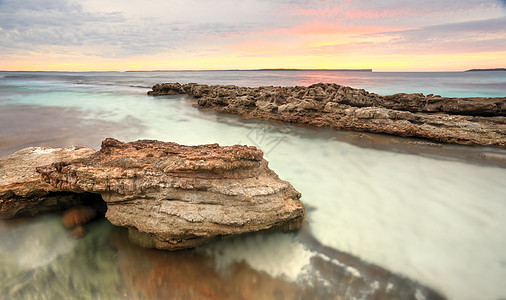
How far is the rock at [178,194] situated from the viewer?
3064mm

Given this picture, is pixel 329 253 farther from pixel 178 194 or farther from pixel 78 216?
pixel 78 216

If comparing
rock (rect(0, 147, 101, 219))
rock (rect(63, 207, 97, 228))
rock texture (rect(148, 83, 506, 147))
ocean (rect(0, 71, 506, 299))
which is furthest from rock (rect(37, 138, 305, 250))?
rock texture (rect(148, 83, 506, 147))

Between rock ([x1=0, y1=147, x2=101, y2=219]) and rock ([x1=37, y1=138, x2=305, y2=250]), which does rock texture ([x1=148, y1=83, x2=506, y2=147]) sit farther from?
rock ([x1=0, y1=147, x2=101, y2=219])

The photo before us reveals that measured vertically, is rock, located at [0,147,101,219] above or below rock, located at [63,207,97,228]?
above

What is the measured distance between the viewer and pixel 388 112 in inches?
348

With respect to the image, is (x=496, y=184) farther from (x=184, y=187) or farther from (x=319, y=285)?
(x=184, y=187)

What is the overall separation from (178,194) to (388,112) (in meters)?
8.64

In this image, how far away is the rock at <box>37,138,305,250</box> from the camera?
10.1 feet

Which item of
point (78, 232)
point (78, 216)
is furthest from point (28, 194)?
point (78, 232)

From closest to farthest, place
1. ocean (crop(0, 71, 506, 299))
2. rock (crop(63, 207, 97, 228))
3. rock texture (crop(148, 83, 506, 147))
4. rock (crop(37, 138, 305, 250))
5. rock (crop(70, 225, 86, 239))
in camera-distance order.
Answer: ocean (crop(0, 71, 506, 299)), rock (crop(37, 138, 305, 250)), rock (crop(70, 225, 86, 239)), rock (crop(63, 207, 97, 228)), rock texture (crop(148, 83, 506, 147))

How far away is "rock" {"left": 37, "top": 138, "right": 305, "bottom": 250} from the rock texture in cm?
689

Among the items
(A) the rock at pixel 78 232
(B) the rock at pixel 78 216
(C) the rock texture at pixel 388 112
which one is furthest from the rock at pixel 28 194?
(C) the rock texture at pixel 388 112

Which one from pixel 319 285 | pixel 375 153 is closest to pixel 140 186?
pixel 319 285

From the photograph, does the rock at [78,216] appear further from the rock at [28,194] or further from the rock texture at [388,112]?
the rock texture at [388,112]
